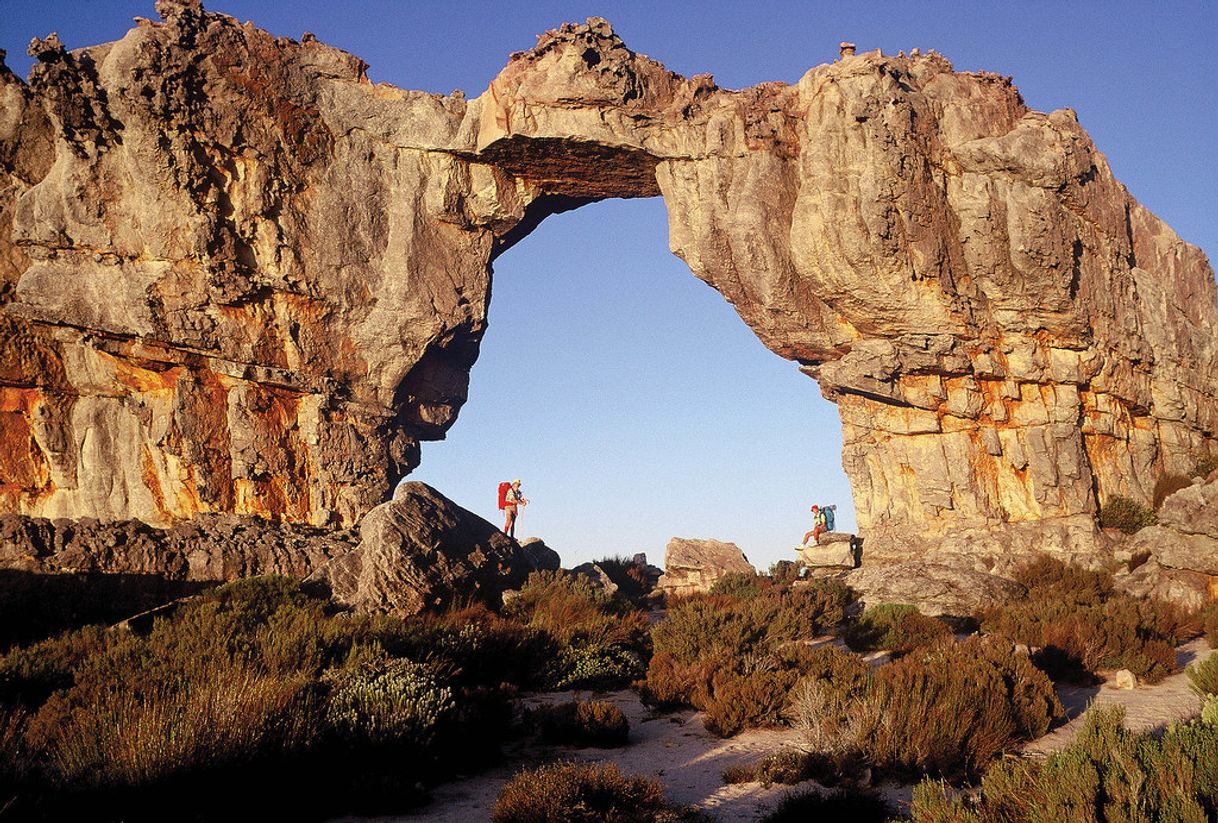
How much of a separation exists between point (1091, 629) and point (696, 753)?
738 centimetres

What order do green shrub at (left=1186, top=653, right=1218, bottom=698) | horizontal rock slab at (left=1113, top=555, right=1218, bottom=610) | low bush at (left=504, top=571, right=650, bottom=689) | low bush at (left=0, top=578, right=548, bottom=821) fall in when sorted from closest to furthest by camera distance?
low bush at (left=0, top=578, right=548, bottom=821)
green shrub at (left=1186, top=653, right=1218, bottom=698)
low bush at (left=504, top=571, right=650, bottom=689)
horizontal rock slab at (left=1113, top=555, right=1218, bottom=610)

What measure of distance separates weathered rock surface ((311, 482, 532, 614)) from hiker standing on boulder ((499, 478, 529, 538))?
5568 millimetres

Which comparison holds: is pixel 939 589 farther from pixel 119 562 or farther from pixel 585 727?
pixel 119 562

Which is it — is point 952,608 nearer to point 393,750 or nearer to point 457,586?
point 457,586

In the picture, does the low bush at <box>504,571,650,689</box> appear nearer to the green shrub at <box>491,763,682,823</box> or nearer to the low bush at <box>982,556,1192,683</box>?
the green shrub at <box>491,763,682,823</box>

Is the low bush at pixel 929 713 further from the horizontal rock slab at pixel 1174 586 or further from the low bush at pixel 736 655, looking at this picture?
the horizontal rock slab at pixel 1174 586

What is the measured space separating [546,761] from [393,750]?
5.07ft

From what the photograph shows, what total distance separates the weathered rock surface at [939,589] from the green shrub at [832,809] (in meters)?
10.6

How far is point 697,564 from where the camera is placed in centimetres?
2330

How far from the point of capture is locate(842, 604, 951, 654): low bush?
13812 mm

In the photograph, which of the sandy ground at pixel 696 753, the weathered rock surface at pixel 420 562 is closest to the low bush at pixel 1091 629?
the sandy ground at pixel 696 753

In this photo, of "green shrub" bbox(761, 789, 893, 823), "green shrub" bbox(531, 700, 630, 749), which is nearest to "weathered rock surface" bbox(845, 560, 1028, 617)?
"green shrub" bbox(531, 700, 630, 749)

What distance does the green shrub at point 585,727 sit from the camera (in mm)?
9188

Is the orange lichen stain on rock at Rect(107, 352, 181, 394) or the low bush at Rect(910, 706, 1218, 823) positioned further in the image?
the orange lichen stain on rock at Rect(107, 352, 181, 394)
